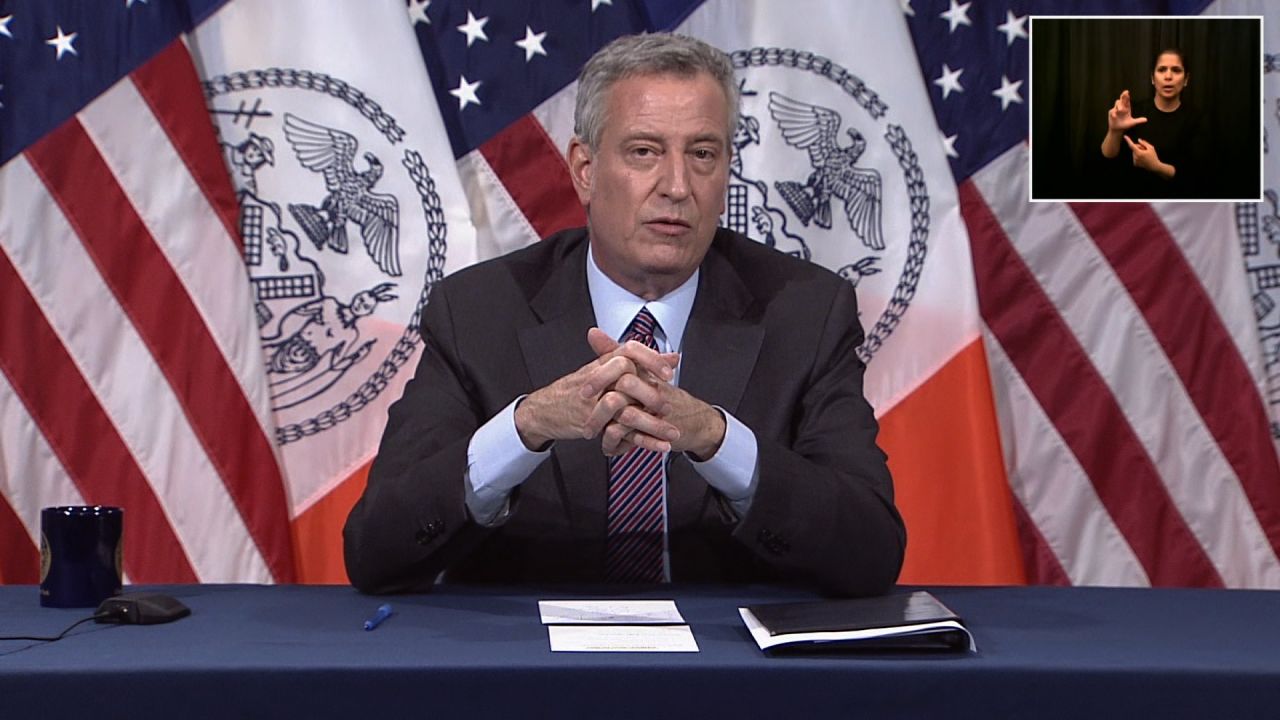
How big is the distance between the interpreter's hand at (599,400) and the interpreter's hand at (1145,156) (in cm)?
196

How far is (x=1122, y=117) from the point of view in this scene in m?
3.55

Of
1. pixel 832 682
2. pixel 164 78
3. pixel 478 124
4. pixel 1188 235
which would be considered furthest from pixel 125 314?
pixel 1188 235

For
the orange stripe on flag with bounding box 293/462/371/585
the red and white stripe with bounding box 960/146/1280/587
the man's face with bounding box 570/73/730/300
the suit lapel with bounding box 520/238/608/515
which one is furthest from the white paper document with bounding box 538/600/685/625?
the red and white stripe with bounding box 960/146/1280/587

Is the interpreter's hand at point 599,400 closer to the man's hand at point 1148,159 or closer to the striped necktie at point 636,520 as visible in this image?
the striped necktie at point 636,520

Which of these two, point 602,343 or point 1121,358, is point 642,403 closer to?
point 602,343

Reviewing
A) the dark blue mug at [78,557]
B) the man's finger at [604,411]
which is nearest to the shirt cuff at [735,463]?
the man's finger at [604,411]

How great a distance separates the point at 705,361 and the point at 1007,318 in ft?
4.29

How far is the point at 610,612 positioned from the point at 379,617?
307 millimetres

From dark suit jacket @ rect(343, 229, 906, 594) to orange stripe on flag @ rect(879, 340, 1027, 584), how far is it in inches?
33.2

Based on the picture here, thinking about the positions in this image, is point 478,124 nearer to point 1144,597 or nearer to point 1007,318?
point 1007,318

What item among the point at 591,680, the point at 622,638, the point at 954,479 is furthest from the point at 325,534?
the point at 591,680

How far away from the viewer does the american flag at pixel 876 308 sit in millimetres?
3291

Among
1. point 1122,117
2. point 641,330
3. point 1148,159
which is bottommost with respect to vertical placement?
point 641,330

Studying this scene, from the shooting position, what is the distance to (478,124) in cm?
345
